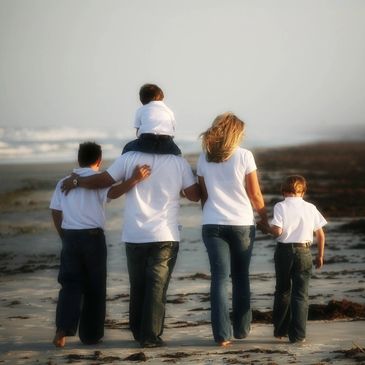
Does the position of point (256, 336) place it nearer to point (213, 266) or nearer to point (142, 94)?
point (213, 266)

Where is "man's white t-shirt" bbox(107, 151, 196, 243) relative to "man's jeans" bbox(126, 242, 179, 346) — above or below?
above

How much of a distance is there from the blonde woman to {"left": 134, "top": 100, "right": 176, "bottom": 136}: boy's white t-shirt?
301 millimetres

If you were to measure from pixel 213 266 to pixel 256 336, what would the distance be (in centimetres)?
69

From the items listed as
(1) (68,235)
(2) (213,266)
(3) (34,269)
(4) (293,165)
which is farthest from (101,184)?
(4) (293,165)

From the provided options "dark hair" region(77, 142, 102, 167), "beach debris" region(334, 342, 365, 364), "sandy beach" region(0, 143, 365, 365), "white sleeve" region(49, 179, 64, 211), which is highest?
"dark hair" region(77, 142, 102, 167)

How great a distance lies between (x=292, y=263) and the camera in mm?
7004

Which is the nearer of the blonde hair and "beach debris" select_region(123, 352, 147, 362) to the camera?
"beach debris" select_region(123, 352, 147, 362)

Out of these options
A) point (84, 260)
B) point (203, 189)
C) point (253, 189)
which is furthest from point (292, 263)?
point (84, 260)

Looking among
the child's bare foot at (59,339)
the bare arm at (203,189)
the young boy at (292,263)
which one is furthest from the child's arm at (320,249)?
the child's bare foot at (59,339)

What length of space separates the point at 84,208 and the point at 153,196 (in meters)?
0.52

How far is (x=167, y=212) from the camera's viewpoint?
709cm

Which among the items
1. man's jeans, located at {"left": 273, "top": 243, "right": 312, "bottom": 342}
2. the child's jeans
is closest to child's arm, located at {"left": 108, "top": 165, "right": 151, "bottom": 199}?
the child's jeans

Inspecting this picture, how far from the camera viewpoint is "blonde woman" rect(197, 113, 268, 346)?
6977 mm

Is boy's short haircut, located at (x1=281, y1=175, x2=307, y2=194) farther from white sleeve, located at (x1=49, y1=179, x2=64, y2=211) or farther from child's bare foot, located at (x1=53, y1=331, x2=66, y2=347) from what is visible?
child's bare foot, located at (x1=53, y1=331, x2=66, y2=347)
